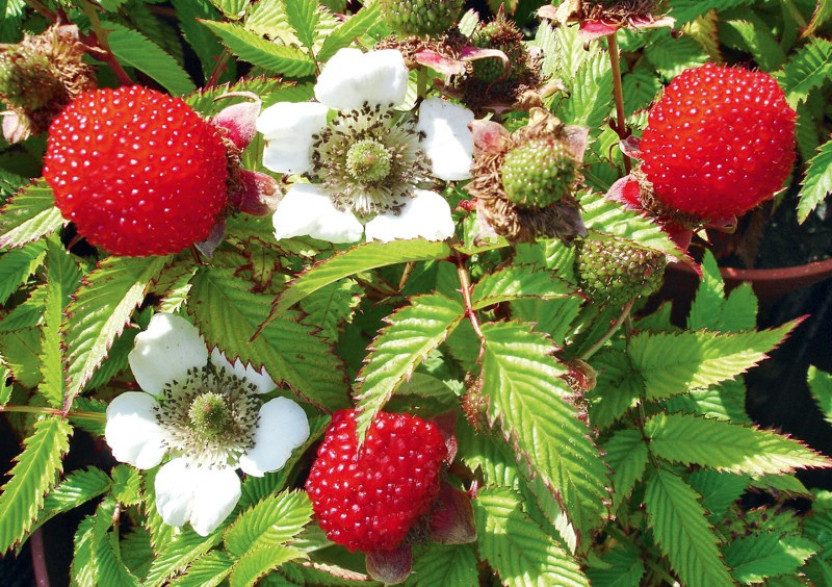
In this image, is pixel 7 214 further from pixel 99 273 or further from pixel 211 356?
pixel 211 356

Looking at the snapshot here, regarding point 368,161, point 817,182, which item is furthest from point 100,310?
point 817,182

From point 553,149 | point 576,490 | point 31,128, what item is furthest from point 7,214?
point 576,490

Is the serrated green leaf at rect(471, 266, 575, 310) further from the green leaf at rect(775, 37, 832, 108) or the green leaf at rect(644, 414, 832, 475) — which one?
the green leaf at rect(775, 37, 832, 108)

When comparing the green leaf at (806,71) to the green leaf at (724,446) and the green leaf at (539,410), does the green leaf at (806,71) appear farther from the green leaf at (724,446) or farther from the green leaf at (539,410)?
the green leaf at (539,410)

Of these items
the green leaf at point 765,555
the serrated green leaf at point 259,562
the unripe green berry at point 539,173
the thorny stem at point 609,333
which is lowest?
the green leaf at point 765,555

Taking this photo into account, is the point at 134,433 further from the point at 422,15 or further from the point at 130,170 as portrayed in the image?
the point at 422,15

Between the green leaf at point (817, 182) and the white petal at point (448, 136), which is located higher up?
the white petal at point (448, 136)

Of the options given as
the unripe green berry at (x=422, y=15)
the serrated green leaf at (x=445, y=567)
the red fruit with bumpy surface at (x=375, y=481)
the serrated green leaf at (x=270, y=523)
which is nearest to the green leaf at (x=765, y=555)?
the serrated green leaf at (x=445, y=567)
